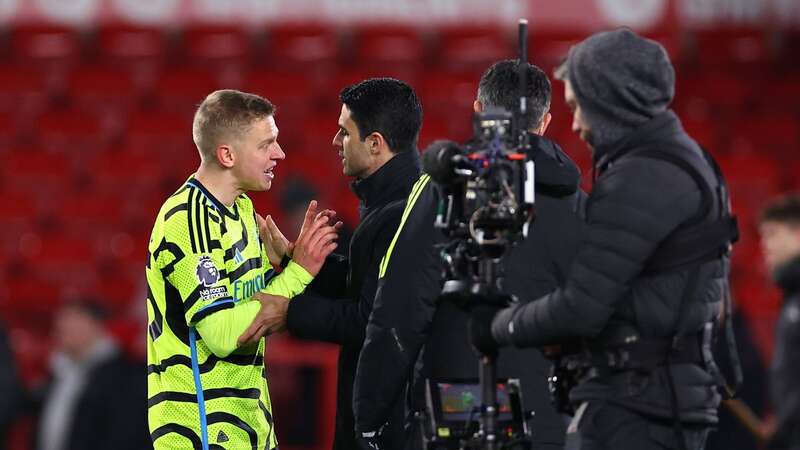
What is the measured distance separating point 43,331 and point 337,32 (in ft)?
10.7

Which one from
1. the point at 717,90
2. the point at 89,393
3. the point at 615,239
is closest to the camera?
the point at 615,239

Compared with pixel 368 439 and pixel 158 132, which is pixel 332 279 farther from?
pixel 158 132

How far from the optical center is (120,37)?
1071 cm

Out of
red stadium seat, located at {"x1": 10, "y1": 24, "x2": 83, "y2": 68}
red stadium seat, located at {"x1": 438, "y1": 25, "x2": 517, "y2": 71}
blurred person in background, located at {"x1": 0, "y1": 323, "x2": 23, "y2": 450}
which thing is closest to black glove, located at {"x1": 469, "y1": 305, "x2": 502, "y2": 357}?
blurred person in background, located at {"x1": 0, "y1": 323, "x2": 23, "y2": 450}

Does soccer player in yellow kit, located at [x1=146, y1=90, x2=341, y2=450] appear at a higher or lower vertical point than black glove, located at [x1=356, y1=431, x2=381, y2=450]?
higher

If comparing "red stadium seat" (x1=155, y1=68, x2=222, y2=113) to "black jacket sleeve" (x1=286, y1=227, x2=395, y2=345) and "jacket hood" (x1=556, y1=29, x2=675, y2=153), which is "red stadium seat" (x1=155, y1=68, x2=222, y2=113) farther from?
"jacket hood" (x1=556, y1=29, x2=675, y2=153)

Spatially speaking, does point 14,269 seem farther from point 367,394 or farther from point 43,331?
point 367,394

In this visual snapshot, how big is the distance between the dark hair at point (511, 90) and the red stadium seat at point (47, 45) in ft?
22.9

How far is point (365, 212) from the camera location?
430 centimetres

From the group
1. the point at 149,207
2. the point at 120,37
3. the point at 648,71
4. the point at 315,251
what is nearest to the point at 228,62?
the point at 120,37

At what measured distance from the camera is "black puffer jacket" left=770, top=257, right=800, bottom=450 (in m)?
3.25

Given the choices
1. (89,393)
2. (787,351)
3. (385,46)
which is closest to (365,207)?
(787,351)

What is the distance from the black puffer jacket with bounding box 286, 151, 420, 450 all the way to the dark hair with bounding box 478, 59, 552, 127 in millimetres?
317

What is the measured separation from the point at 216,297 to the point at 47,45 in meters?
7.40
